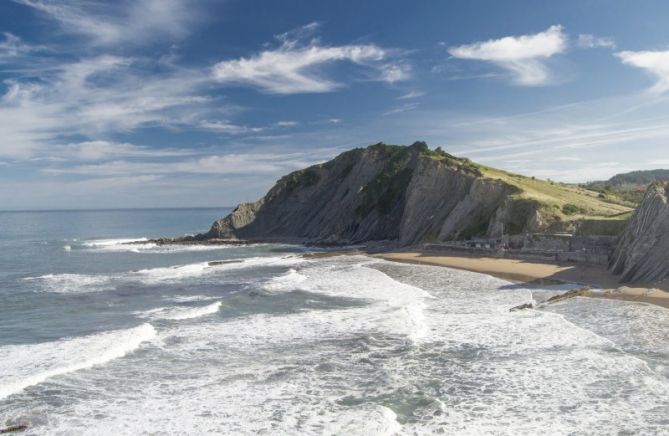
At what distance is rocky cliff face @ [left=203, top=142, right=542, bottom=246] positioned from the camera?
5128 centimetres

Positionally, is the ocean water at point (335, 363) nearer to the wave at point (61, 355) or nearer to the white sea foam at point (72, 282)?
the wave at point (61, 355)

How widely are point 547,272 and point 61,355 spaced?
28.5m

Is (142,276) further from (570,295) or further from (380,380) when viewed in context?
(380,380)

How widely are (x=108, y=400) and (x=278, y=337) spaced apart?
761 centimetres

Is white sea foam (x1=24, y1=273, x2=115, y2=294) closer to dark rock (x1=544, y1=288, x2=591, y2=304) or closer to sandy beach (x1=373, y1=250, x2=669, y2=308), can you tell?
sandy beach (x1=373, y1=250, x2=669, y2=308)

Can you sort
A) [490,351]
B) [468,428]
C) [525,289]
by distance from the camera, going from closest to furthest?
[468,428] → [490,351] → [525,289]

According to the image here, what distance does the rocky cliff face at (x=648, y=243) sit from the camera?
28422 millimetres

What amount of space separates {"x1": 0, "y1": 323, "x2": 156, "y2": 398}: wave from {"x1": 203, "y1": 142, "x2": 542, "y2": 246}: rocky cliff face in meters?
33.6

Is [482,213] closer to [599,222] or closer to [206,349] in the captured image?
[599,222]

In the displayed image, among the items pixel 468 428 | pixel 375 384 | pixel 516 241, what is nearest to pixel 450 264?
pixel 516 241

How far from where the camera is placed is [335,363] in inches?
698

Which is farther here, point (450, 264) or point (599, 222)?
point (450, 264)

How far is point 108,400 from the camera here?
1498cm

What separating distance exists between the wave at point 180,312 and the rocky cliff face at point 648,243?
73.9ft
